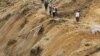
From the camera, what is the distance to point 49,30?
22.2m

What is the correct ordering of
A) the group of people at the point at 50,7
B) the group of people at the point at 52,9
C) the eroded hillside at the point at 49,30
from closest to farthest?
the eroded hillside at the point at 49,30 → the group of people at the point at 52,9 → the group of people at the point at 50,7

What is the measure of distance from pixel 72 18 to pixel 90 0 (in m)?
2.61

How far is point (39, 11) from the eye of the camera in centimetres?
2570

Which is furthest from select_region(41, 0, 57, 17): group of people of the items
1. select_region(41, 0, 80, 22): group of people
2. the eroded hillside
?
the eroded hillside

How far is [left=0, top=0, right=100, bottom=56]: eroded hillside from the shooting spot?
1933 cm

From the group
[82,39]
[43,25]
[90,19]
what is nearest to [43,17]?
[43,25]

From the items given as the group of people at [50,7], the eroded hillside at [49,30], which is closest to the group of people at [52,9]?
the group of people at [50,7]

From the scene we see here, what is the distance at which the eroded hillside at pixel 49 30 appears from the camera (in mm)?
19328

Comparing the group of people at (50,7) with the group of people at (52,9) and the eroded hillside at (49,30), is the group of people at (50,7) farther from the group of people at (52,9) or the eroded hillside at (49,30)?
the eroded hillside at (49,30)

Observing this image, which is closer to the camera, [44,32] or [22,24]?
[44,32]

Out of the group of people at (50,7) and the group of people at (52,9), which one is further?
the group of people at (50,7)

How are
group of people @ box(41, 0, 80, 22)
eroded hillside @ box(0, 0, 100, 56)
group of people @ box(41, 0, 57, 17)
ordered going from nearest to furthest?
1. eroded hillside @ box(0, 0, 100, 56)
2. group of people @ box(41, 0, 80, 22)
3. group of people @ box(41, 0, 57, 17)

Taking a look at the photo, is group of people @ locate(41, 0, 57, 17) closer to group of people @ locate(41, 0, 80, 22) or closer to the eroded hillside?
group of people @ locate(41, 0, 80, 22)

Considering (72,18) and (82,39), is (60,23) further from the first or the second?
(82,39)
